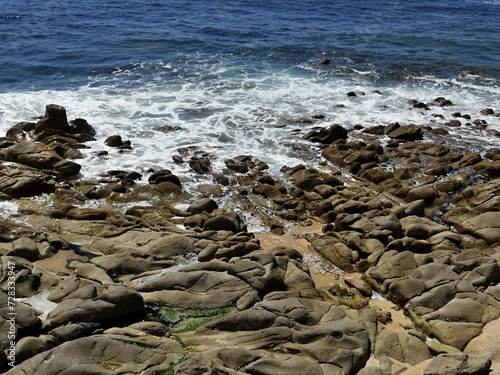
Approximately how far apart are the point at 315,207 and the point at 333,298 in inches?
225

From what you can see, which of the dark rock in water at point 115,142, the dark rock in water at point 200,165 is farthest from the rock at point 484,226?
the dark rock in water at point 115,142

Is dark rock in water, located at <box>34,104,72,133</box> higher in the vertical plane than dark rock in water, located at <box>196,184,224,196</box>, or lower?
higher

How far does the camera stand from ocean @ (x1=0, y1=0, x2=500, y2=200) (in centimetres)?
2741

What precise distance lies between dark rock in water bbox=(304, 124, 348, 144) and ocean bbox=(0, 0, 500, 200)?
598mm

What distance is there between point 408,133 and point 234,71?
49.3 feet

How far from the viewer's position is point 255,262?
15703mm

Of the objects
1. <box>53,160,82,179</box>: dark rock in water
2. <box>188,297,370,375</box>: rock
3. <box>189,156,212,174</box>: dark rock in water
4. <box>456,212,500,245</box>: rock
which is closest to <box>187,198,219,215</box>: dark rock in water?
<box>189,156,212,174</box>: dark rock in water

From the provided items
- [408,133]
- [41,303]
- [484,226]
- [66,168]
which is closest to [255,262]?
[41,303]

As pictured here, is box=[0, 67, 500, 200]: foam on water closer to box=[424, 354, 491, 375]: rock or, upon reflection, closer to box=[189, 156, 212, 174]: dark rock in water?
box=[189, 156, 212, 174]: dark rock in water

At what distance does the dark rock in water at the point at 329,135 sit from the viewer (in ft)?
86.3

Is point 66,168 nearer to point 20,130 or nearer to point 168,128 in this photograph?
point 20,130

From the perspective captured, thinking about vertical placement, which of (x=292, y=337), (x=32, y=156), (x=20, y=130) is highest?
(x=20, y=130)

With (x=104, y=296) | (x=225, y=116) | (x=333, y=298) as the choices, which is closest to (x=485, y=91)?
(x=225, y=116)

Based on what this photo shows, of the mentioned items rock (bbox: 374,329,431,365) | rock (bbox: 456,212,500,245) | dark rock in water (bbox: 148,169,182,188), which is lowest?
rock (bbox: 374,329,431,365)
